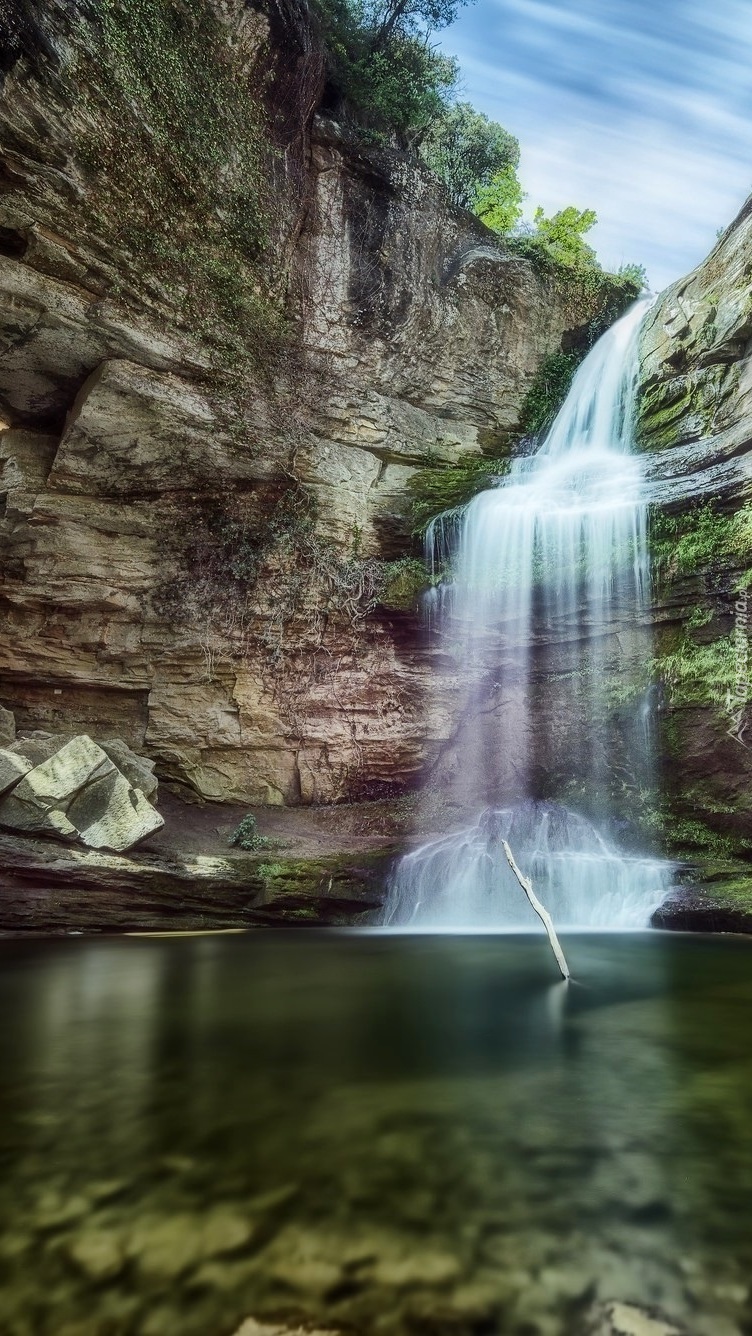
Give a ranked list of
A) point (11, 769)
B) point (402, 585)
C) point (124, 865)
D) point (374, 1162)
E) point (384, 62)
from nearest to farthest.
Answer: point (374, 1162), point (11, 769), point (124, 865), point (402, 585), point (384, 62)

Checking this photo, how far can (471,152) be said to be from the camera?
21.6 m

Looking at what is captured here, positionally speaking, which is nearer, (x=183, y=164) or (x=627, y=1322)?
(x=627, y=1322)

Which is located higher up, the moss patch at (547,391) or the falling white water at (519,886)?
the moss patch at (547,391)

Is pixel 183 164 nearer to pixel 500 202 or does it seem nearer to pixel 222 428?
pixel 222 428

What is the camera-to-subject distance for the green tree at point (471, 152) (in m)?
20.8

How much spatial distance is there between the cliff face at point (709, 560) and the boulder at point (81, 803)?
7.92 m

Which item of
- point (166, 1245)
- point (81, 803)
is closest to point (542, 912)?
point (166, 1245)

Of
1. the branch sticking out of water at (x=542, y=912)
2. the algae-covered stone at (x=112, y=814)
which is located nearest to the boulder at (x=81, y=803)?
A: the algae-covered stone at (x=112, y=814)

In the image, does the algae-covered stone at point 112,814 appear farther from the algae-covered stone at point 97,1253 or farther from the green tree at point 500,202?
the green tree at point 500,202

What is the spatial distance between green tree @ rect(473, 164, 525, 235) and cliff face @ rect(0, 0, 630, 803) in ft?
26.2

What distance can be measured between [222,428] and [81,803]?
6485mm

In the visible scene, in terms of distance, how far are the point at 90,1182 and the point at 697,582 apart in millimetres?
11055

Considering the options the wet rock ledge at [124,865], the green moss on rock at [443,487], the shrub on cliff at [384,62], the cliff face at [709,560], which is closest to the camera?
the wet rock ledge at [124,865]

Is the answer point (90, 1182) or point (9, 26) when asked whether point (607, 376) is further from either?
point (90, 1182)
